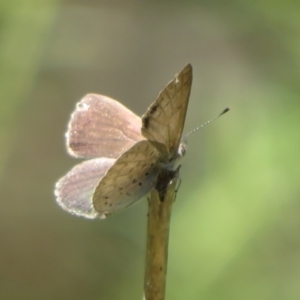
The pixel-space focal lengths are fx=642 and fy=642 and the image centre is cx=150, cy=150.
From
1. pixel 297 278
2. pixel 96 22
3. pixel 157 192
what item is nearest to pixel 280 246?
pixel 297 278

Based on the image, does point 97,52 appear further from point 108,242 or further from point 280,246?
point 280,246

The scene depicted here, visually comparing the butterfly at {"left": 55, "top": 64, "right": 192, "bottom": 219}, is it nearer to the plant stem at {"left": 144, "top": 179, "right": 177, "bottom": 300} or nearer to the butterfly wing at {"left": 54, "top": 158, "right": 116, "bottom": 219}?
the butterfly wing at {"left": 54, "top": 158, "right": 116, "bottom": 219}

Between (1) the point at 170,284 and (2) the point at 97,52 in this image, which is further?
(2) the point at 97,52

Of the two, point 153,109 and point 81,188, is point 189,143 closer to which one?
point 81,188

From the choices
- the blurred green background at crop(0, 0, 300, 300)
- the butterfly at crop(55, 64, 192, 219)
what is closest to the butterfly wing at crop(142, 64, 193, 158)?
the butterfly at crop(55, 64, 192, 219)

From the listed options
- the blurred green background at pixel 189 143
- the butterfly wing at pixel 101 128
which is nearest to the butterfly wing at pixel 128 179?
the butterfly wing at pixel 101 128

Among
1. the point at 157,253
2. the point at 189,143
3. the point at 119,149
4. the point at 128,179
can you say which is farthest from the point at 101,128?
the point at 189,143

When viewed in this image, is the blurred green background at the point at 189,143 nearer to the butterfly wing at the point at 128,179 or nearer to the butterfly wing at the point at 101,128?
the butterfly wing at the point at 101,128
